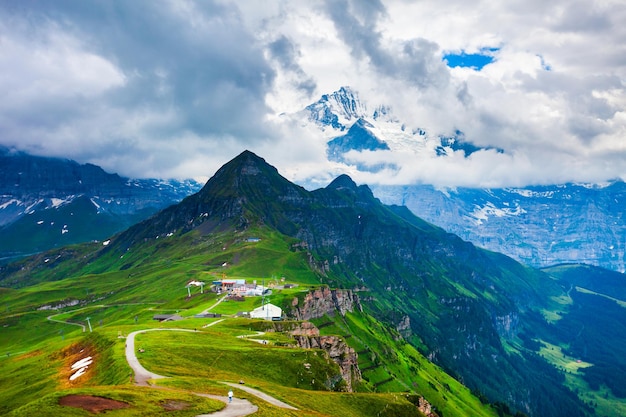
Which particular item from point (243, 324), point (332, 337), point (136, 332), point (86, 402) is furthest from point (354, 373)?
point (86, 402)

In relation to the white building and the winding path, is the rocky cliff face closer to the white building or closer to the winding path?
the white building

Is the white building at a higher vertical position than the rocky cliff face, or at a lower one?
higher

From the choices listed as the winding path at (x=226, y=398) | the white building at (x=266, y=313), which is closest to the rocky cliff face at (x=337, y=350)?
the white building at (x=266, y=313)

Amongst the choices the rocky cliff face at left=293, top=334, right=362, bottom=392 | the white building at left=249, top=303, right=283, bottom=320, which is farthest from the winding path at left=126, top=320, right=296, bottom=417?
the white building at left=249, top=303, right=283, bottom=320

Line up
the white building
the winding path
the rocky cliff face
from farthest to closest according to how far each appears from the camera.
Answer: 1. the white building
2. the rocky cliff face
3. the winding path

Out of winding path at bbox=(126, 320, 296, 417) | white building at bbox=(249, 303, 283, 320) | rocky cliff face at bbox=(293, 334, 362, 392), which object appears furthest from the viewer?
white building at bbox=(249, 303, 283, 320)

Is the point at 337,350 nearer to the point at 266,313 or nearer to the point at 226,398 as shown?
the point at 266,313

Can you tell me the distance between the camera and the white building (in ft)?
622

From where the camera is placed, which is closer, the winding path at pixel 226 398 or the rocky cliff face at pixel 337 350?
the winding path at pixel 226 398

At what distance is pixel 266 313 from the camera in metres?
191

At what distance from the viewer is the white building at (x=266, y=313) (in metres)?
190

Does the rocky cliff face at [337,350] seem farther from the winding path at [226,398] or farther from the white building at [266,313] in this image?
the winding path at [226,398]

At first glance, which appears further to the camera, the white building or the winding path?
the white building

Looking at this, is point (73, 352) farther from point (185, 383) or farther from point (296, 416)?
point (296, 416)
